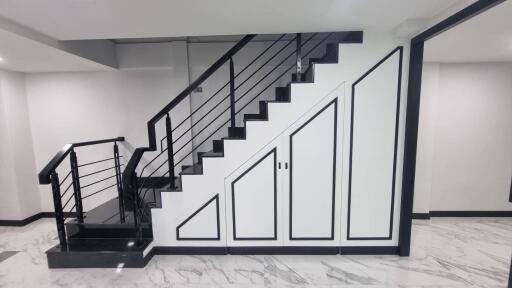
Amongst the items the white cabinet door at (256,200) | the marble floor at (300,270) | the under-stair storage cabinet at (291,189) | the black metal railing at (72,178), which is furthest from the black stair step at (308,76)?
the black metal railing at (72,178)

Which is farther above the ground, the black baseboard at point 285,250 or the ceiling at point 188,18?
the ceiling at point 188,18

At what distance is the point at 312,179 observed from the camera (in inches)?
97.6

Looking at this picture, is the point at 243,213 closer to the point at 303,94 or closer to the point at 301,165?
the point at 301,165

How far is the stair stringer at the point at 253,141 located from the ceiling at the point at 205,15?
12.5 inches

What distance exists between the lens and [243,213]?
2559 mm

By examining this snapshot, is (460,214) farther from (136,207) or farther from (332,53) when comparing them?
Answer: (136,207)

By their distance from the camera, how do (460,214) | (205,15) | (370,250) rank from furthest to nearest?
(460,214) < (370,250) < (205,15)

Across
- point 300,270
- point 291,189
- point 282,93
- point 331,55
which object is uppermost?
point 331,55

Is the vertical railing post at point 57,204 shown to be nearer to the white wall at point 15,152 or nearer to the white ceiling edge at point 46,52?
the white ceiling edge at point 46,52

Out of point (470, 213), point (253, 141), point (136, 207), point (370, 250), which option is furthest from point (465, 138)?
point (136, 207)

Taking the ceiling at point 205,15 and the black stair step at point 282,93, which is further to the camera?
the black stair step at point 282,93

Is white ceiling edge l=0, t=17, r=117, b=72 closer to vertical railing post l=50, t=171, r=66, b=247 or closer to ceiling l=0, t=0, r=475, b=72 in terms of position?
ceiling l=0, t=0, r=475, b=72

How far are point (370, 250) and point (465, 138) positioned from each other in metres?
2.48

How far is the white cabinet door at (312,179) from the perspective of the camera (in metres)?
2.42
